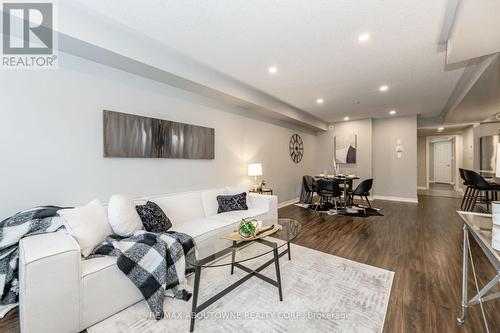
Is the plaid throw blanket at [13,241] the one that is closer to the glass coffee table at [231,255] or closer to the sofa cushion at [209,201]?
the glass coffee table at [231,255]

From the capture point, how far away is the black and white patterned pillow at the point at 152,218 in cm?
238

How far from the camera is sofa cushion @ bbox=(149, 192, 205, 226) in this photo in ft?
9.39

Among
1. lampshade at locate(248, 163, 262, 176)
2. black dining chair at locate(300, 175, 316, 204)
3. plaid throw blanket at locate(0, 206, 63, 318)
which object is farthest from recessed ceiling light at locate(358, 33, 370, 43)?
black dining chair at locate(300, 175, 316, 204)

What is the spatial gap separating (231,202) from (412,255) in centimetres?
257

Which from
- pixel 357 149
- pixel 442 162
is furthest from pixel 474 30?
pixel 442 162

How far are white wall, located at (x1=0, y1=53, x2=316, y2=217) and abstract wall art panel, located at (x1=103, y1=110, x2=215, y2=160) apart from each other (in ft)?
0.31

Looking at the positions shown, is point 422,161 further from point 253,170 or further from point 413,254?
point 253,170

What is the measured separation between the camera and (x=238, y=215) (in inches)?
124

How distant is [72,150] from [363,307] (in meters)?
3.32

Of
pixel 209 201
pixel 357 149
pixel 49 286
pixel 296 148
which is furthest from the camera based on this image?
pixel 357 149

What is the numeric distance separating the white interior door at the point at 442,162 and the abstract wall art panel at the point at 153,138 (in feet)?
36.6

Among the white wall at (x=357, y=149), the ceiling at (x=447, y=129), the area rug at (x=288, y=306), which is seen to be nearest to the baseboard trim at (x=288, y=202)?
the white wall at (x=357, y=149)

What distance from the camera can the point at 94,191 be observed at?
8.27 ft

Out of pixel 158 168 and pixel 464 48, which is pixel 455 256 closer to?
pixel 464 48
